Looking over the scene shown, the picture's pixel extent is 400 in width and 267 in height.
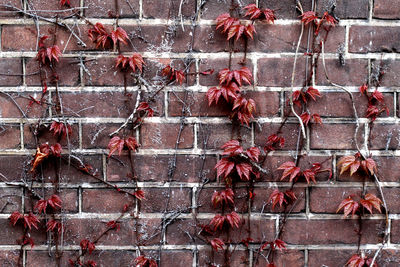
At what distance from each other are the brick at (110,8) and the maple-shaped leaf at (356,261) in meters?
1.21

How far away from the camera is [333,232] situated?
151 cm

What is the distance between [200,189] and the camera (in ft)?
4.94

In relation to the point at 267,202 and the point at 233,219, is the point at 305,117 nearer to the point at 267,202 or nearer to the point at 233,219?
the point at 267,202

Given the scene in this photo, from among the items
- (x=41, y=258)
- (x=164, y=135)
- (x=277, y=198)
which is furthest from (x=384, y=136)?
(x=41, y=258)

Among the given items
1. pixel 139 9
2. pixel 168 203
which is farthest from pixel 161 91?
pixel 168 203

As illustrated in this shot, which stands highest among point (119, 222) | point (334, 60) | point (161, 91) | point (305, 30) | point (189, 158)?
point (305, 30)

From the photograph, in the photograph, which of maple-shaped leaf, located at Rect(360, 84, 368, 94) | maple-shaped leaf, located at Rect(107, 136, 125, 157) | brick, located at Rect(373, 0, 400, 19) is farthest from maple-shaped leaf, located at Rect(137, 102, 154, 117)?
brick, located at Rect(373, 0, 400, 19)

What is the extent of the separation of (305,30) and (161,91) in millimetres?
585

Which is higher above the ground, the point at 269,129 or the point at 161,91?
the point at 161,91

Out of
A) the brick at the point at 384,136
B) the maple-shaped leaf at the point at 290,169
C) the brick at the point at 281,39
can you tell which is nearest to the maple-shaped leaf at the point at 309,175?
the maple-shaped leaf at the point at 290,169

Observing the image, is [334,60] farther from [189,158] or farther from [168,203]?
[168,203]

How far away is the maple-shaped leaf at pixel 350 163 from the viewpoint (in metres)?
1.45

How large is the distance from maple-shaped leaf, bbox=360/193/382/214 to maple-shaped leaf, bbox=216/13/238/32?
81 cm

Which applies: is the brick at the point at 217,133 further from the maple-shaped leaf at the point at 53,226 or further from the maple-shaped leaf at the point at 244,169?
the maple-shaped leaf at the point at 53,226
